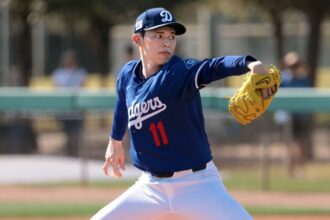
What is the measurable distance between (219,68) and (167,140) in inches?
28.0

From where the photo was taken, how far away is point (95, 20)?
23391mm

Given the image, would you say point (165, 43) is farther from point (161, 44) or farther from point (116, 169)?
point (116, 169)

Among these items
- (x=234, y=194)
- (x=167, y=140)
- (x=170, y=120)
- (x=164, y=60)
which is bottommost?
(x=234, y=194)

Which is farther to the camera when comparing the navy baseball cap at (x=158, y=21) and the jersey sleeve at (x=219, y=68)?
the navy baseball cap at (x=158, y=21)

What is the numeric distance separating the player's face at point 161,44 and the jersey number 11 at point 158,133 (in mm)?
401

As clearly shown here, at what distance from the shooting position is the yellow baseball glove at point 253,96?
6027 mm

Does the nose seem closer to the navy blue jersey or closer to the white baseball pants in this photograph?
the navy blue jersey

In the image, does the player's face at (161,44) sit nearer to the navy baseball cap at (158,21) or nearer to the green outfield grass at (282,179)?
the navy baseball cap at (158,21)

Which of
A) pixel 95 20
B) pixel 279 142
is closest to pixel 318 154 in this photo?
pixel 279 142

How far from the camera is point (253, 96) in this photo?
6105 mm

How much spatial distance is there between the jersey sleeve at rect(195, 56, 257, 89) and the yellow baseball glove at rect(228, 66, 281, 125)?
89 millimetres

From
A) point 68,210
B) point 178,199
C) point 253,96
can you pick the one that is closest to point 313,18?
point 68,210

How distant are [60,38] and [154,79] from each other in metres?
31.1

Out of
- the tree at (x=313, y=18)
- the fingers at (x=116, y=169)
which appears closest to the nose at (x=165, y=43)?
the fingers at (x=116, y=169)
